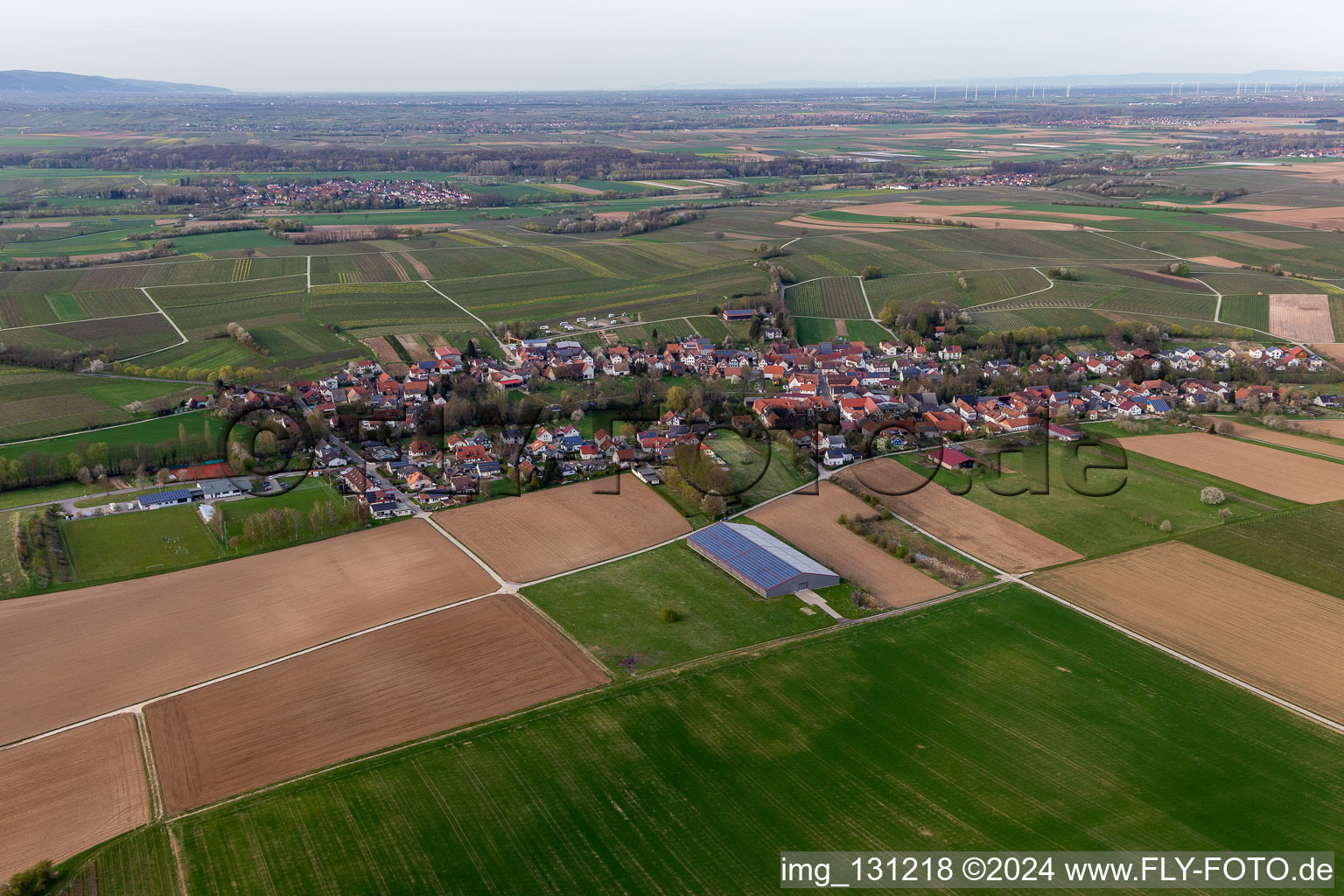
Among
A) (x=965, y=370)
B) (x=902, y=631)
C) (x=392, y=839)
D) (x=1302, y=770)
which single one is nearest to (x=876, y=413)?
(x=965, y=370)

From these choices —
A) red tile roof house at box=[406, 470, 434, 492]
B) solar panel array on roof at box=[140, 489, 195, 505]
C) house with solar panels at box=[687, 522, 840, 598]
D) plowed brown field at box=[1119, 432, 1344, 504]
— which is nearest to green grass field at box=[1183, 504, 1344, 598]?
plowed brown field at box=[1119, 432, 1344, 504]

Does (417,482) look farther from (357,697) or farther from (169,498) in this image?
(357,697)

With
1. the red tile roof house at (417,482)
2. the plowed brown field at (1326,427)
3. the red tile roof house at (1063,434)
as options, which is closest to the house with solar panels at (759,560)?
the red tile roof house at (417,482)

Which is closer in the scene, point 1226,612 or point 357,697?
point 357,697

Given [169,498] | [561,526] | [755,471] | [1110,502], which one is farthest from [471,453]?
[1110,502]

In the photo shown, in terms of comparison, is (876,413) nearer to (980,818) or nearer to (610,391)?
(610,391)

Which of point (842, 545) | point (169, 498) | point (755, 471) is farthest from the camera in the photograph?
point (755, 471)

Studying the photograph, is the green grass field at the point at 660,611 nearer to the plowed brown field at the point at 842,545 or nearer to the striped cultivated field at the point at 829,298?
the plowed brown field at the point at 842,545
